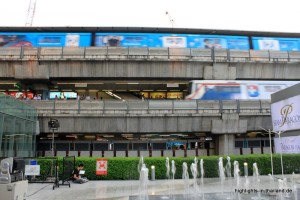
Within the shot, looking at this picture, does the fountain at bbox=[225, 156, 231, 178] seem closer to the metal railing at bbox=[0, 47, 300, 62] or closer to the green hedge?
the green hedge

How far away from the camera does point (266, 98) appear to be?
32875mm

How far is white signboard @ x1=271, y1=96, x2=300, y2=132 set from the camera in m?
23.9

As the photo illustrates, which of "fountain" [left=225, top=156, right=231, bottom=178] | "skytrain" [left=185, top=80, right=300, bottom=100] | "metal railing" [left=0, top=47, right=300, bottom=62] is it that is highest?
"metal railing" [left=0, top=47, right=300, bottom=62]

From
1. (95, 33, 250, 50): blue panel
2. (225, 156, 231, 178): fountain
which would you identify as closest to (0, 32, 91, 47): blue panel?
(95, 33, 250, 50): blue panel

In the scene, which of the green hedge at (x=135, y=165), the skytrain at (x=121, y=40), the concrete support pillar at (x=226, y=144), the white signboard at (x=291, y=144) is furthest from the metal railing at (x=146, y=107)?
the skytrain at (x=121, y=40)

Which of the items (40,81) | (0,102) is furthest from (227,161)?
(40,81)

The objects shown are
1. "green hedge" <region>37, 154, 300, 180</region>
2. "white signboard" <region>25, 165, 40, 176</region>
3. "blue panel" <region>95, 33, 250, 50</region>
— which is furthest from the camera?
"blue panel" <region>95, 33, 250, 50</region>

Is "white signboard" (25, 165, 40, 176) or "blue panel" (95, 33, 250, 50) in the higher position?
"blue panel" (95, 33, 250, 50)

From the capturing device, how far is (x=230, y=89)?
3216 cm

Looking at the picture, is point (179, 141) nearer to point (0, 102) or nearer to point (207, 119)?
point (207, 119)

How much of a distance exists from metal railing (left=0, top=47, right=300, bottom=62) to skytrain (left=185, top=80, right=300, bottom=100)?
303 centimetres

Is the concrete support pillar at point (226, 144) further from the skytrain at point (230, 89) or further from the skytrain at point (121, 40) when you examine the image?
the skytrain at point (121, 40)

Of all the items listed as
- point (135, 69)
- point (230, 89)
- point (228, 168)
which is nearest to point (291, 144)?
point (228, 168)

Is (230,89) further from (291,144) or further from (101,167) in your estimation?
(101,167)
